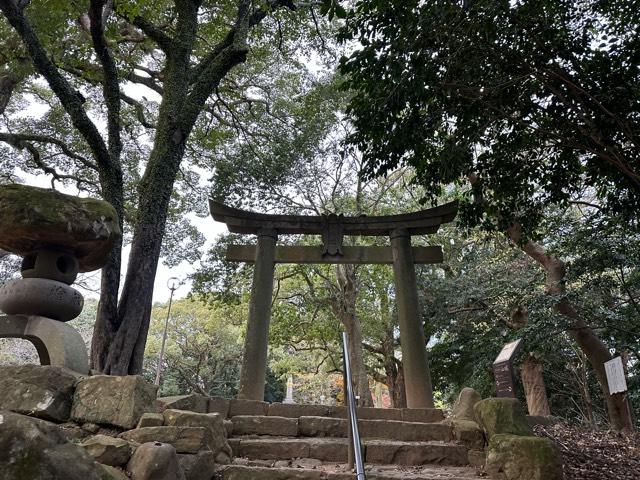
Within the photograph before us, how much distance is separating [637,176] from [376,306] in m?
11.5

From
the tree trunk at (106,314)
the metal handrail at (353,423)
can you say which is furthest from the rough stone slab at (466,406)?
the tree trunk at (106,314)

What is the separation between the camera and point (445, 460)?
418cm

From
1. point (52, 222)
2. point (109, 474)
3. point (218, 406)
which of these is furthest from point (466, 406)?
point (52, 222)

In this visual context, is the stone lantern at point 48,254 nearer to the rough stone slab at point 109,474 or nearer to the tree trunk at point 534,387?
the rough stone slab at point 109,474

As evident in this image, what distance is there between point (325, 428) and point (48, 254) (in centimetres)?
337

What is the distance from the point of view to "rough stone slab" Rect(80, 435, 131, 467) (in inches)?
111

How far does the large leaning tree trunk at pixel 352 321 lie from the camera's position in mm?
11703

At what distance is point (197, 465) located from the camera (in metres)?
3.18

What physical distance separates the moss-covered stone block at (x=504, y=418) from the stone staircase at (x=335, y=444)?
0.25m

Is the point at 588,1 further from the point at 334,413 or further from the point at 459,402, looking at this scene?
the point at 334,413

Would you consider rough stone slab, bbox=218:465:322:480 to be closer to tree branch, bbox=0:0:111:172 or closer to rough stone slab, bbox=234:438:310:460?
rough stone slab, bbox=234:438:310:460

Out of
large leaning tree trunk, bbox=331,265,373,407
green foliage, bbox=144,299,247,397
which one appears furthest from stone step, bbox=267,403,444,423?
green foliage, bbox=144,299,247,397

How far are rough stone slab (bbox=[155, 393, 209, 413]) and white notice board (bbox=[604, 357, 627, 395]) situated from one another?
513 cm

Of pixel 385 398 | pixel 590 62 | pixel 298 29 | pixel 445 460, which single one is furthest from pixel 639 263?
pixel 385 398
